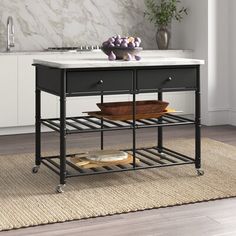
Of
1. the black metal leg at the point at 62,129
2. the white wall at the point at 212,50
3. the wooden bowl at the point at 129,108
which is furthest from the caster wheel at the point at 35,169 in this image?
the white wall at the point at 212,50

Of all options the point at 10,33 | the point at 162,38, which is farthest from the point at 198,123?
the point at 10,33

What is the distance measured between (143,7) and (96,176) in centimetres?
328

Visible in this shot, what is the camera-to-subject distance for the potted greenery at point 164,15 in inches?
269

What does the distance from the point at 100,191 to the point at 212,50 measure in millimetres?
3216

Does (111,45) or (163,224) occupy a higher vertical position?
(111,45)

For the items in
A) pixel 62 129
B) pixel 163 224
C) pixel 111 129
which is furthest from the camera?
pixel 111 129

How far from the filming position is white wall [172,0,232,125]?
662 centimetres

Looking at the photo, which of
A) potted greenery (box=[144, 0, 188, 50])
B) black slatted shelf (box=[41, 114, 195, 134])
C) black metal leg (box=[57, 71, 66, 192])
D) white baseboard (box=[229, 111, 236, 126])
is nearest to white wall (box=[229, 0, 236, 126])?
white baseboard (box=[229, 111, 236, 126])

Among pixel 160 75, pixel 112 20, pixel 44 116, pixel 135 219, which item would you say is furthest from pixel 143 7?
pixel 135 219

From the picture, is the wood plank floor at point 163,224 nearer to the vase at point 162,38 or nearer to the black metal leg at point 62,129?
the black metal leg at point 62,129

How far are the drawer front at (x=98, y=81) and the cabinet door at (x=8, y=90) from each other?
2239mm

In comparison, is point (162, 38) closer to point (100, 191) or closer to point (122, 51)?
point (122, 51)

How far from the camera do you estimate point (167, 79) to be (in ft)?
13.6

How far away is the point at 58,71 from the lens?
12.8 feet
